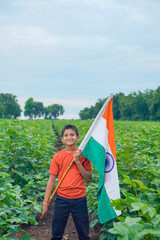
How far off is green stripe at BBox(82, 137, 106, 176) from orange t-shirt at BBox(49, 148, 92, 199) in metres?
0.15

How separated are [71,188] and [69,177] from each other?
0.13 metres

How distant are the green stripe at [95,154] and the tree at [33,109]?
137906 millimetres

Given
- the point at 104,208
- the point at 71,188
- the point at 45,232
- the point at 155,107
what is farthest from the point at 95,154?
the point at 155,107

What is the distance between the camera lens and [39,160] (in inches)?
265

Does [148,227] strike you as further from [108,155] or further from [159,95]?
[159,95]

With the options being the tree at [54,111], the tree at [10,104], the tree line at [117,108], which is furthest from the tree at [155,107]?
the tree at [54,111]

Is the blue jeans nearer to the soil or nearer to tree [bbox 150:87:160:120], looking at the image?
the soil

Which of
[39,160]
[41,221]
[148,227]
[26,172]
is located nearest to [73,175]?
[148,227]

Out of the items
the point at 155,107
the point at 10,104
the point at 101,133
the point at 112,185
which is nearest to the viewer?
the point at 112,185

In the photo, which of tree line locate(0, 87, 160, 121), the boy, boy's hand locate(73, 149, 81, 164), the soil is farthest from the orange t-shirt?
tree line locate(0, 87, 160, 121)

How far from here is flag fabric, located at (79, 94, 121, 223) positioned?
10.3 ft

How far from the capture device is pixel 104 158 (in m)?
3.27

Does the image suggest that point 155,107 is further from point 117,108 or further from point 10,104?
point 10,104

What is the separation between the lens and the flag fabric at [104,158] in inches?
123
